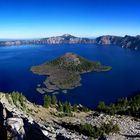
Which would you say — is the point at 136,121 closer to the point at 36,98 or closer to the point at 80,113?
the point at 80,113

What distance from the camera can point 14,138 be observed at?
2100 inches

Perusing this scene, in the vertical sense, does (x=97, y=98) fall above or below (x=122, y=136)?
below

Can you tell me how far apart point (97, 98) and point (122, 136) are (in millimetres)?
128328

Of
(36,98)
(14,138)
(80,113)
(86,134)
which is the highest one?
(14,138)

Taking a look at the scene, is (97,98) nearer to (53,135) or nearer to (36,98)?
(36,98)

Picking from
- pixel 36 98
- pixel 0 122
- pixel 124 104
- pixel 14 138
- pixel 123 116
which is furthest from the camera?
pixel 36 98

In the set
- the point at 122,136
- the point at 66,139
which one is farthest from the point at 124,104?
the point at 66,139

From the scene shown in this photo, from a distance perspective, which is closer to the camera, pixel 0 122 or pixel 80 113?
pixel 0 122

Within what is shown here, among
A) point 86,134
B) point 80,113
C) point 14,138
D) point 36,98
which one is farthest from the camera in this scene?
point 36,98

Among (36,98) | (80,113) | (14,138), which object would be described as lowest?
(36,98)

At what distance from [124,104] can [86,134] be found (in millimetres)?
59488

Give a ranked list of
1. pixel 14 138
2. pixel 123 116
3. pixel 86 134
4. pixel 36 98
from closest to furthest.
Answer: pixel 14 138 → pixel 86 134 → pixel 123 116 → pixel 36 98

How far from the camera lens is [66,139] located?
48.9 meters

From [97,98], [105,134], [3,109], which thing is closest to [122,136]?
[105,134]
